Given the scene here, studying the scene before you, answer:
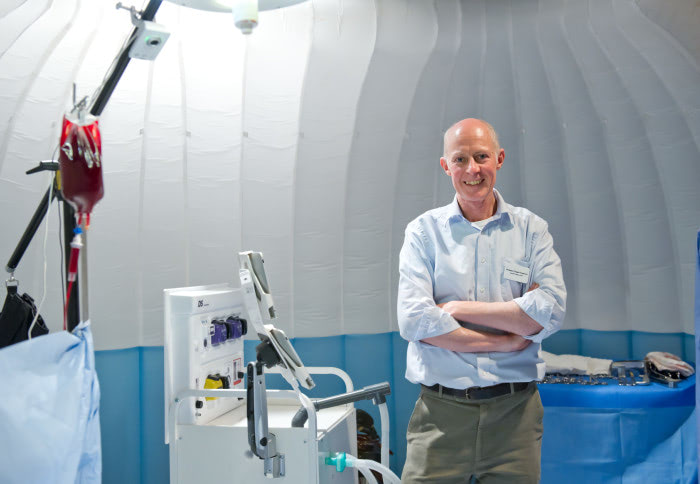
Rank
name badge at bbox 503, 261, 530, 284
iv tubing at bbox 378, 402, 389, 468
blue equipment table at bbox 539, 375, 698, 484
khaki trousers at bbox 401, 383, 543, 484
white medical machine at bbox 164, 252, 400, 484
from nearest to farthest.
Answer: khaki trousers at bbox 401, 383, 543, 484 → name badge at bbox 503, 261, 530, 284 → white medical machine at bbox 164, 252, 400, 484 → iv tubing at bbox 378, 402, 389, 468 → blue equipment table at bbox 539, 375, 698, 484

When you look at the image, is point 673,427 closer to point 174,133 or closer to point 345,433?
point 345,433

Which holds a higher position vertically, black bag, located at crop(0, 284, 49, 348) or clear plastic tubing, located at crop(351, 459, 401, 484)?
black bag, located at crop(0, 284, 49, 348)

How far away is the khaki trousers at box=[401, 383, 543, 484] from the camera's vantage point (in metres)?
2.08

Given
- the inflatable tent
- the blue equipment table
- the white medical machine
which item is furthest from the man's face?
the inflatable tent

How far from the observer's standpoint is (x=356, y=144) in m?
4.16

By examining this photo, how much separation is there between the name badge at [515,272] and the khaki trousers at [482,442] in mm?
405

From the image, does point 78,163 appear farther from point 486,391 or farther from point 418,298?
point 486,391

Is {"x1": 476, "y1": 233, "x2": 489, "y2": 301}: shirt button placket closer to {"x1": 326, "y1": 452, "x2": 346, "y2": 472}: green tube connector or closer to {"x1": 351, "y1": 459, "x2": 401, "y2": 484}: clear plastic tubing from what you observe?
{"x1": 351, "y1": 459, "x2": 401, "y2": 484}: clear plastic tubing

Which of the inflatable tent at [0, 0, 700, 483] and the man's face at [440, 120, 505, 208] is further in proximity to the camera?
the inflatable tent at [0, 0, 700, 483]

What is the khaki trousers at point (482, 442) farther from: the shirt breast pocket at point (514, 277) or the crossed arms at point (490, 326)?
the shirt breast pocket at point (514, 277)

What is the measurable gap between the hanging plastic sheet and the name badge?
1.42 meters

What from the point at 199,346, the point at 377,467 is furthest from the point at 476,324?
the point at 199,346

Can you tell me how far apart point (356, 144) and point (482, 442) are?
2.52 meters

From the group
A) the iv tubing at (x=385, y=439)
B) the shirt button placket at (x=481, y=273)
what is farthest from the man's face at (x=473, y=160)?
the iv tubing at (x=385, y=439)
